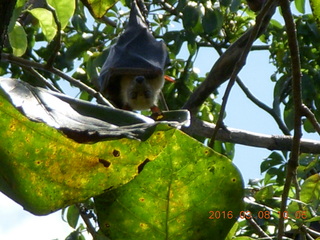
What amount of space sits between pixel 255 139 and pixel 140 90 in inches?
77.3

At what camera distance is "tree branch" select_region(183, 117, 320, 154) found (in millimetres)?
2666

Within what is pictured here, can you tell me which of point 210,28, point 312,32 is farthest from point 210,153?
point 312,32

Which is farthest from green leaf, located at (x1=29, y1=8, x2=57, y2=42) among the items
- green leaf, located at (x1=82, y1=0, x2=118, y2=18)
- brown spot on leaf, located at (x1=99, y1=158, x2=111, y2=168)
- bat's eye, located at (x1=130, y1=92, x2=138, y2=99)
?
bat's eye, located at (x1=130, y1=92, x2=138, y2=99)

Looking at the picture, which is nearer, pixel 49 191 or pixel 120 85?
pixel 49 191

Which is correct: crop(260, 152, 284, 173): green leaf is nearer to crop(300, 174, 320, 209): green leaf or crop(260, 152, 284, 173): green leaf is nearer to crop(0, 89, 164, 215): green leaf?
crop(300, 174, 320, 209): green leaf

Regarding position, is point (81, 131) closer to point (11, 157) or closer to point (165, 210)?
point (11, 157)

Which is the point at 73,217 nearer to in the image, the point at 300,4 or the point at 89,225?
the point at 300,4

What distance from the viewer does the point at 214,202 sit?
26.2 inches

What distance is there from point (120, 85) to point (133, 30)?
500 mm

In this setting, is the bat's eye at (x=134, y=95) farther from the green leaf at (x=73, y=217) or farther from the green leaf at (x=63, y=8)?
the green leaf at (x=63, y=8)

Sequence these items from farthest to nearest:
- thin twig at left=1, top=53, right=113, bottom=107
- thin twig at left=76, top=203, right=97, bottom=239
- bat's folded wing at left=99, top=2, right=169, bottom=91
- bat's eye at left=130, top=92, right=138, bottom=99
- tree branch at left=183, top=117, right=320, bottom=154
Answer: bat's eye at left=130, top=92, right=138, bottom=99 → bat's folded wing at left=99, top=2, right=169, bottom=91 → tree branch at left=183, top=117, right=320, bottom=154 → thin twig at left=1, top=53, right=113, bottom=107 → thin twig at left=76, top=203, right=97, bottom=239

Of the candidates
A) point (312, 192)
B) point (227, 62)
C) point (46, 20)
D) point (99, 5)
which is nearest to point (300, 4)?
point (227, 62)

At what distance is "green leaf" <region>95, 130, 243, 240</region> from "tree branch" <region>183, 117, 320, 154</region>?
192cm

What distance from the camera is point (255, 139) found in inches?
107
